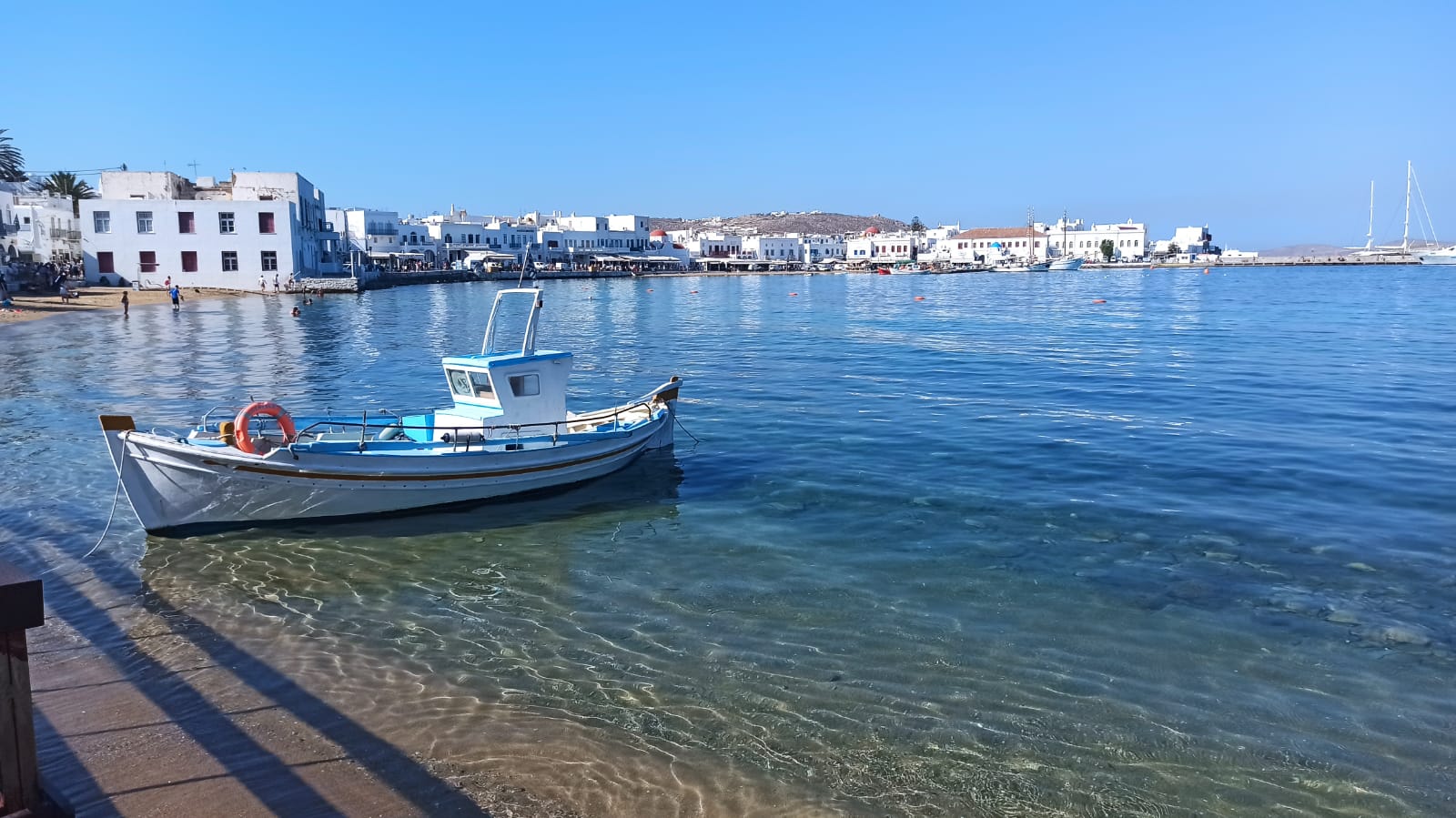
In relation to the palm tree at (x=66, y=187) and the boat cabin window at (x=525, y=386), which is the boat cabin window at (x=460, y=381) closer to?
the boat cabin window at (x=525, y=386)

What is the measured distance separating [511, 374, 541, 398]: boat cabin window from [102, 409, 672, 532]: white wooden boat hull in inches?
55.9

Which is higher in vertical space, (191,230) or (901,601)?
(191,230)

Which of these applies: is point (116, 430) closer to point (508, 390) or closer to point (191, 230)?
point (508, 390)

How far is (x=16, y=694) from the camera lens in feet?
15.8

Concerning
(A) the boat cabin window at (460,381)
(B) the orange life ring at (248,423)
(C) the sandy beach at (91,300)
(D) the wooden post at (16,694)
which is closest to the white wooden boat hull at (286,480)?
(B) the orange life ring at (248,423)

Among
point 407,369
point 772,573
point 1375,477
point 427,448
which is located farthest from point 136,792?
point 407,369

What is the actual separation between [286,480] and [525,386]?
4597 mm

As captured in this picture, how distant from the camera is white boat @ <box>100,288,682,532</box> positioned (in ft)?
46.7

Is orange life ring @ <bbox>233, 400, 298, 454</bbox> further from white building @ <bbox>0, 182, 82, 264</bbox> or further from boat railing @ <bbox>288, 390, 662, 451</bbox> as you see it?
white building @ <bbox>0, 182, 82, 264</bbox>

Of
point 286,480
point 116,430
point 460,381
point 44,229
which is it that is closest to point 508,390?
point 460,381

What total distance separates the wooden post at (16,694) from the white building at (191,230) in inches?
3062

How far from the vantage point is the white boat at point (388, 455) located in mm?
14227

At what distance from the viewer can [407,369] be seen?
37.2 metres

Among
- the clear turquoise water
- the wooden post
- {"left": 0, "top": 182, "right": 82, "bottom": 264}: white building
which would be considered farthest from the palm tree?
the wooden post
